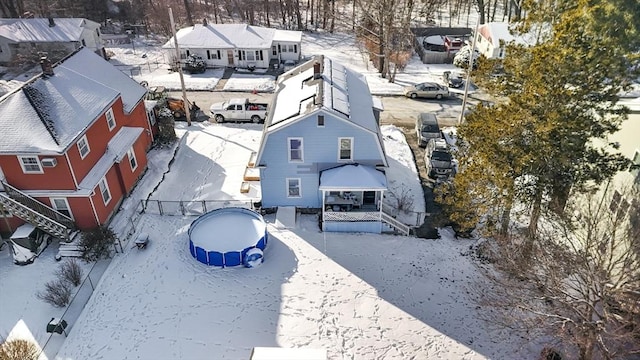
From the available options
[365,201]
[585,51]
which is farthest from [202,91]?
[585,51]

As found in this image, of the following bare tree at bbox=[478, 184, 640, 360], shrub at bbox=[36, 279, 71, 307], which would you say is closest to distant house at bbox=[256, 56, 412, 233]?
bare tree at bbox=[478, 184, 640, 360]

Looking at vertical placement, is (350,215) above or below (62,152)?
below

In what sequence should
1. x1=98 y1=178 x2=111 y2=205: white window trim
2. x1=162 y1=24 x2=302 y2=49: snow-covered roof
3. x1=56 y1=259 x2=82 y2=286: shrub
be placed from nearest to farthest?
x1=56 y1=259 x2=82 y2=286: shrub < x1=98 y1=178 x2=111 y2=205: white window trim < x1=162 y1=24 x2=302 y2=49: snow-covered roof

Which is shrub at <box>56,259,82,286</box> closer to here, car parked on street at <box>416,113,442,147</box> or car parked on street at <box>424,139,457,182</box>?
car parked on street at <box>424,139,457,182</box>

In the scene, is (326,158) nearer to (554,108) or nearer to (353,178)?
(353,178)

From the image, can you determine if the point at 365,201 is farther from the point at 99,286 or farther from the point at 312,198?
the point at 99,286

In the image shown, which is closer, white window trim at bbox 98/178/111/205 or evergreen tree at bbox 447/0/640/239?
evergreen tree at bbox 447/0/640/239

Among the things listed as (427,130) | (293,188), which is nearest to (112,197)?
(293,188)
